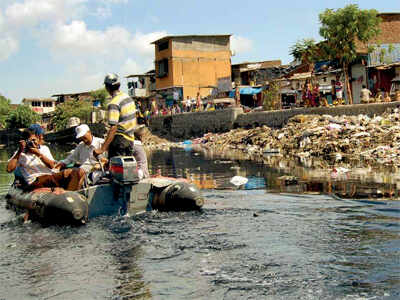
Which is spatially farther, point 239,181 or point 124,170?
point 239,181

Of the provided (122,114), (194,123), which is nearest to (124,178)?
(122,114)

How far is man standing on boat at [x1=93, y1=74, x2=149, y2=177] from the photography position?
8.09 m

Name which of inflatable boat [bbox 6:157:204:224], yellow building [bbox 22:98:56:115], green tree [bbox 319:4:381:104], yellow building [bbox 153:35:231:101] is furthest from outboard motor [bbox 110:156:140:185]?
yellow building [bbox 22:98:56:115]

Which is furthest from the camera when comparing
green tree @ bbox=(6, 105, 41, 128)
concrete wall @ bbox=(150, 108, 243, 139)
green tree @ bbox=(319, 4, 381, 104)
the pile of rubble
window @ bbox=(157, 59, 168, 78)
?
green tree @ bbox=(6, 105, 41, 128)

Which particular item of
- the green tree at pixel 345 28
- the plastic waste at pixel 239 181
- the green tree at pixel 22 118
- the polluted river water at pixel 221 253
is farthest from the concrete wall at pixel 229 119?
the green tree at pixel 22 118

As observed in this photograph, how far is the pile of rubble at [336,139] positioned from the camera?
19.4 m

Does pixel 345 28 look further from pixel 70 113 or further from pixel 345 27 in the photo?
pixel 70 113

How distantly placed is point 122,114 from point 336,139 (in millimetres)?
16151

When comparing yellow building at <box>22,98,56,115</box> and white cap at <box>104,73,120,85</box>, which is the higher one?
yellow building at <box>22,98,56,115</box>

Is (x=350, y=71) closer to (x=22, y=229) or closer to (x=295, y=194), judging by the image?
(x=295, y=194)

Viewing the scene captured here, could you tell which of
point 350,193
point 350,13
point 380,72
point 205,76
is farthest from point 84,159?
point 205,76

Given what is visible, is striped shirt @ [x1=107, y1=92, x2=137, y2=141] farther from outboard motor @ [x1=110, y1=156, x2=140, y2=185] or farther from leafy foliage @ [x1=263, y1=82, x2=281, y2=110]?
leafy foliage @ [x1=263, y1=82, x2=281, y2=110]

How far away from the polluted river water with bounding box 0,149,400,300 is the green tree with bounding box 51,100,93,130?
60.1 meters

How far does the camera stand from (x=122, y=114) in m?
8.15
